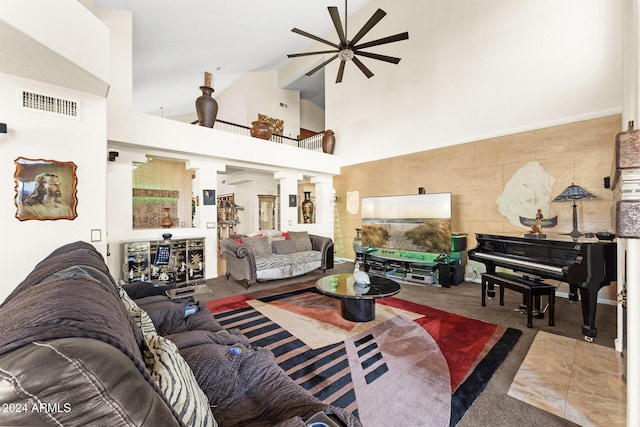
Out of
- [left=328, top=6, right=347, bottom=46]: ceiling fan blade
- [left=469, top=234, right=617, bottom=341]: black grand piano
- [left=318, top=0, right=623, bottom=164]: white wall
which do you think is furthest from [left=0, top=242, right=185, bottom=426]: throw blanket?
[left=318, top=0, right=623, bottom=164]: white wall

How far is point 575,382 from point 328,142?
689 centimetres

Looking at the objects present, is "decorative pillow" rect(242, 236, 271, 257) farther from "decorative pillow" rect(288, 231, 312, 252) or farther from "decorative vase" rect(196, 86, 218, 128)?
"decorative vase" rect(196, 86, 218, 128)

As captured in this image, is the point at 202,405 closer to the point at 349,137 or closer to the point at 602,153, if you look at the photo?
the point at 602,153

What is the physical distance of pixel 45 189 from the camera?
106 inches

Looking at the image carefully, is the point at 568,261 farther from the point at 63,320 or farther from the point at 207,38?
the point at 207,38

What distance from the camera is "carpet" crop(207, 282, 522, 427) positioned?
5.84 feet

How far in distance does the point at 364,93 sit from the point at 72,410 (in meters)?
7.82

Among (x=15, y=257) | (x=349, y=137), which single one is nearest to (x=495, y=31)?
(x=349, y=137)

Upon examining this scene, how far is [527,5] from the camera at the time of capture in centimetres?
452

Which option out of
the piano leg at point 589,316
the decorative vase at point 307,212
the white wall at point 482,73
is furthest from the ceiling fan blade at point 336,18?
the decorative vase at point 307,212

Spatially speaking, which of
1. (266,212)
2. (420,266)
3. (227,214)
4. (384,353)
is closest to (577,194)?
(420,266)

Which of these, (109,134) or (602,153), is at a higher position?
(109,134)

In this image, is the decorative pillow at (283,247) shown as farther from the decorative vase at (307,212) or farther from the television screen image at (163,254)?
the decorative vase at (307,212)

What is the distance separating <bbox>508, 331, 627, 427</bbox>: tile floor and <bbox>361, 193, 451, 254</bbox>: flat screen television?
242 centimetres
